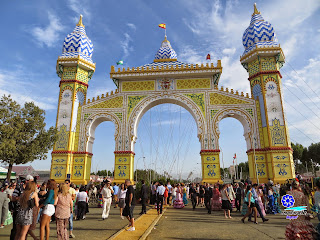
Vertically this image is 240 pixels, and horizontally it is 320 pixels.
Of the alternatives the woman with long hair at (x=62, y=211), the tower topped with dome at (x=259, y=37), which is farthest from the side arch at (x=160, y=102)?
the woman with long hair at (x=62, y=211)

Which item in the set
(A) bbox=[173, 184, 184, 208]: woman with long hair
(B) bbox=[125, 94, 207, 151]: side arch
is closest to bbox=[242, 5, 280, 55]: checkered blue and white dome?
(B) bbox=[125, 94, 207, 151]: side arch

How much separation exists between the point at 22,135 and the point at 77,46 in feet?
35.8

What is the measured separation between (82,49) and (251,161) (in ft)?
68.8

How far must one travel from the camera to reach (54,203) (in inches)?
205

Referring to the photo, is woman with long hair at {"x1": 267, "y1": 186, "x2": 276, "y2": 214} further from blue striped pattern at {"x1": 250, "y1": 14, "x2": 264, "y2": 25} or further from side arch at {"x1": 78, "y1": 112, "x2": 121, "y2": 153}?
blue striped pattern at {"x1": 250, "y1": 14, "x2": 264, "y2": 25}

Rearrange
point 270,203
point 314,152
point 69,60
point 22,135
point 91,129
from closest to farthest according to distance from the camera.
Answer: point 270,203
point 22,135
point 69,60
point 91,129
point 314,152

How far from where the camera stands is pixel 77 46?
76.9ft

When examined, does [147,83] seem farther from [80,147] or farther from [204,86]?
[80,147]

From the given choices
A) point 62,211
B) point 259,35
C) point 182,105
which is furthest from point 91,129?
point 259,35

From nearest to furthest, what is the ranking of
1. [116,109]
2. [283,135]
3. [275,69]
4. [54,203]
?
[54,203] → [283,135] → [275,69] → [116,109]

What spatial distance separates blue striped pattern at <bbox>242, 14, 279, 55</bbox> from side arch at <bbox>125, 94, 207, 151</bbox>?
26.7 ft

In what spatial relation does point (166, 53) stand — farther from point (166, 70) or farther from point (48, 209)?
point (48, 209)

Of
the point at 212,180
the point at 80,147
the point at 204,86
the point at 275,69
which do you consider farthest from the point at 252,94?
the point at 80,147

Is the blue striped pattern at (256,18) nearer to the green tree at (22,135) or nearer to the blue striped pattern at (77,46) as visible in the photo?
the blue striped pattern at (77,46)
